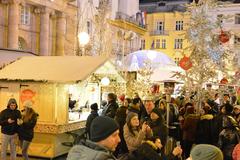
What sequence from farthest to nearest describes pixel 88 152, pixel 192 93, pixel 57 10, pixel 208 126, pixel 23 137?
pixel 57 10
pixel 192 93
pixel 23 137
pixel 208 126
pixel 88 152

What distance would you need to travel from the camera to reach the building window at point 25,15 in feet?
91.7

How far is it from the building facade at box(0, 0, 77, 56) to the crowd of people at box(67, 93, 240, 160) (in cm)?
1615

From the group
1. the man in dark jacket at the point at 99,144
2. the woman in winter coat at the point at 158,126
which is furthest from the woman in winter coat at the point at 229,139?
the man in dark jacket at the point at 99,144

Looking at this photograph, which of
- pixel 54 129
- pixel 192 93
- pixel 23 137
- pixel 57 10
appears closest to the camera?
pixel 23 137

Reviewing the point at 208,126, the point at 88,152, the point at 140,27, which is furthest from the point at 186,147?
the point at 140,27

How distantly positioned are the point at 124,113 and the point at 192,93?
440 cm

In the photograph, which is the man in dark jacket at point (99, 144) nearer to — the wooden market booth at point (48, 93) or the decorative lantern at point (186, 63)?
the wooden market booth at point (48, 93)

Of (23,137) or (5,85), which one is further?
(5,85)

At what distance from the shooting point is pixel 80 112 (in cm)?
1438

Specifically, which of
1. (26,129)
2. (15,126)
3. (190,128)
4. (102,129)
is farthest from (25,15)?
(102,129)

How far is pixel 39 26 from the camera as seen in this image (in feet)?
97.0

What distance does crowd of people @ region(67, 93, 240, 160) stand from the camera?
3426mm

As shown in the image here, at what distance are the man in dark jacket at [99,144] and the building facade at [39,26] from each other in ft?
A: 75.3

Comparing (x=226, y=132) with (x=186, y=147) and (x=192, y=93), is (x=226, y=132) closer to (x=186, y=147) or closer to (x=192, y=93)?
(x=186, y=147)
